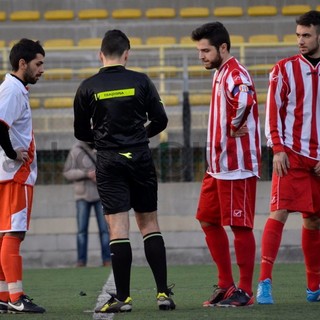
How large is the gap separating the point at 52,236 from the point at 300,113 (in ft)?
25.7

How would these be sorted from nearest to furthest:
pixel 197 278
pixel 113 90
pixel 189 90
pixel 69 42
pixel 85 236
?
pixel 113 90 → pixel 197 278 → pixel 85 236 → pixel 189 90 → pixel 69 42

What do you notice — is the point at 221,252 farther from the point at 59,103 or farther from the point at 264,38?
the point at 264,38

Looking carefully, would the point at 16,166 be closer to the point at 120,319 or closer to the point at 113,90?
the point at 113,90

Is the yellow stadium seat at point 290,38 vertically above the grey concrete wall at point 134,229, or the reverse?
the yellow stadium seat at point 290,38

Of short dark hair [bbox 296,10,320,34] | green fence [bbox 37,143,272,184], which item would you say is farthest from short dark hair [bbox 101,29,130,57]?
green fence [bbox 37,143,272,184]

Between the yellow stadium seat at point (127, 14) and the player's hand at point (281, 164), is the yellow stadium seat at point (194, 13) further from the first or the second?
the player's hand at point (281, 164)

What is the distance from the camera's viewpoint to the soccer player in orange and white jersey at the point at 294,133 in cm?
714

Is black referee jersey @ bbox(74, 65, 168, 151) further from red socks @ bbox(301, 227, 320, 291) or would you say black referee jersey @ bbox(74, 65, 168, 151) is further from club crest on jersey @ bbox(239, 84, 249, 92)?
red socks @ bbox(301, 227, 320, 291)

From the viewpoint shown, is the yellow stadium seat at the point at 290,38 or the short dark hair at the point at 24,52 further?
the yellow stadium seat at the point at 290,38

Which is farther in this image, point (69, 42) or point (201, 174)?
Result: point (69, 42)

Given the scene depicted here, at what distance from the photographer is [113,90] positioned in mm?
6754

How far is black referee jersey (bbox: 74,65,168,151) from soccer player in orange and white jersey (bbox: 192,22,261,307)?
0.48 m

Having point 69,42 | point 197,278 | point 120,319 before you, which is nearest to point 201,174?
point 197,278

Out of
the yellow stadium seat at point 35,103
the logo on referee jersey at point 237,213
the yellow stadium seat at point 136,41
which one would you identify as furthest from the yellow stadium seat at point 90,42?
the logo on referee jersey at point 237,213
